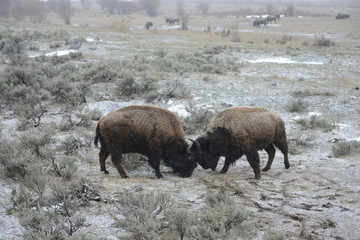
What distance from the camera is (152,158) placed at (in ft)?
25.4

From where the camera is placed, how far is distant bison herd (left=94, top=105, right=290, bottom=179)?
7547 millimetres

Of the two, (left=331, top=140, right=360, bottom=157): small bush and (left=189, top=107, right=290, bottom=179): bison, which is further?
(left=331, top=140, right=360, bottom=157): small bush

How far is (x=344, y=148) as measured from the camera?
362 inches

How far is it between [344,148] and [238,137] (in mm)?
3150

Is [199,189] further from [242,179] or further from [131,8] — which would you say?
[131,8]

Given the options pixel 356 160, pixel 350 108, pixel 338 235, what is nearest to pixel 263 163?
pixel 356 160

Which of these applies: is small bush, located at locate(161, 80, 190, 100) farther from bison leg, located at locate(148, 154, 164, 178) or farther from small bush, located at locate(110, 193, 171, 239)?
small bush, located at locate(110, 193, 171, 239)

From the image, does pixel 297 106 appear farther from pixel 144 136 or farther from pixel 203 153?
pixel 144 136

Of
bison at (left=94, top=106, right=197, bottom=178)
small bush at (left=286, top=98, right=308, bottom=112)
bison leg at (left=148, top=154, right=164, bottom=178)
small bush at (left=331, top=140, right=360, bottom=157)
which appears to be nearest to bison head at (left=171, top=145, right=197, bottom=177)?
bison at (left=94, top=106, right=197, bottom=178)

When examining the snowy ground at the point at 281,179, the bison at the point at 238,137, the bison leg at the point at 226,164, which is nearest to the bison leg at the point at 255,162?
the bison at the point at 238,137

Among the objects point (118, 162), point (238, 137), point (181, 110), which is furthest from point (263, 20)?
point (118, 162)

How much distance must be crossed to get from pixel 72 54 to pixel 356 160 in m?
16.0

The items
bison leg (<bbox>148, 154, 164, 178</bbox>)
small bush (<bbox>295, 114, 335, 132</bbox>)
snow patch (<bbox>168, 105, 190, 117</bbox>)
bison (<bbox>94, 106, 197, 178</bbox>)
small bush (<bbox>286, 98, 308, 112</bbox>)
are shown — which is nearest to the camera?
bison (<bbox>94, 106, 197, 178</bbox>)

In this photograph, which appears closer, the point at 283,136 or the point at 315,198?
the point at 315,198
